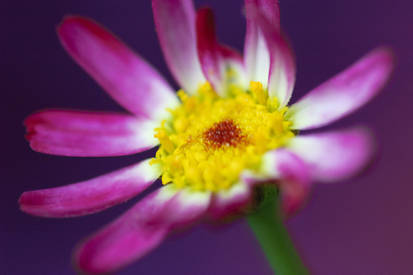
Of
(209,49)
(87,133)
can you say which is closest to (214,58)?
(209,49)

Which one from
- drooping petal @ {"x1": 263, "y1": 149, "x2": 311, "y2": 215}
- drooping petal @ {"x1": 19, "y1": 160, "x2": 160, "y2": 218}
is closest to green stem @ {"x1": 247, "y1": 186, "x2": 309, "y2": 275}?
drooping petal @ {"x1": 263, "y1": 149, "x2": 311, "y2": 215}

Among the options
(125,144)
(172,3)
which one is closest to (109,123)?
(125,144)

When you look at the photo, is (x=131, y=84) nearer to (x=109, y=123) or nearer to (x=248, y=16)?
(x=109, y=123)

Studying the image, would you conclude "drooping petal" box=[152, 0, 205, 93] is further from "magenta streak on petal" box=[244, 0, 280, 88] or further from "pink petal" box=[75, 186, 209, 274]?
"pink petal" box=[75, 186, 209, 274]

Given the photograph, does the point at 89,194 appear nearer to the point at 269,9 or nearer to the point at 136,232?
the point at 136,232

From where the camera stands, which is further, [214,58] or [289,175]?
[214,58]

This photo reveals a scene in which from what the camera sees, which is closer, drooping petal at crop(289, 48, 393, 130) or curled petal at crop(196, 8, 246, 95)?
drooping petal at crop(289, 48, 393, 130)
